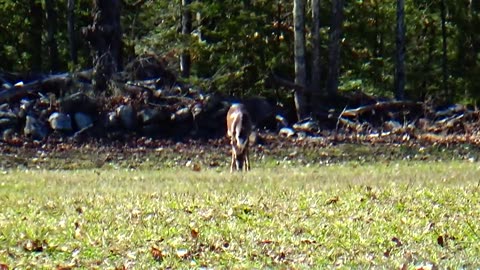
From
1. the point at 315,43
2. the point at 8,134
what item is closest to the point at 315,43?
the point at 315,43

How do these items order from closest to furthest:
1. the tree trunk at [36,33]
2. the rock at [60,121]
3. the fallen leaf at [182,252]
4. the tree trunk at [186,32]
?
the fallen leaf at [182,252], the rock at [60,121], the tree trunk at [186,32], the tree trunk at [36,33]

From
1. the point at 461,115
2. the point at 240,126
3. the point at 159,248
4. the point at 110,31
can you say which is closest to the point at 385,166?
the point at 240,126

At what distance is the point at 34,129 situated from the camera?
2603 centimetres

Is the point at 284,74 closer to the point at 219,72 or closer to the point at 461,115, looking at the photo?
the point at 219,72

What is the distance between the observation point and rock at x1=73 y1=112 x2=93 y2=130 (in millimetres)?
26502

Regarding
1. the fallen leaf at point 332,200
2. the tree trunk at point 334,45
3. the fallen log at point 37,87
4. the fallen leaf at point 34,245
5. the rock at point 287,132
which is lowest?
the fallen leaf at point 34,245

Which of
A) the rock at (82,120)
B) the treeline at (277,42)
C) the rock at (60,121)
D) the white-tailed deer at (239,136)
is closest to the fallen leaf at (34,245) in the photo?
the white-tailed deer at (239,136)

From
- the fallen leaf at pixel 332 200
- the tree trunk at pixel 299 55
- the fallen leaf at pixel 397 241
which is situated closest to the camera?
the fallen leaf at pixel 397 241

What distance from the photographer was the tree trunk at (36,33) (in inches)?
1729

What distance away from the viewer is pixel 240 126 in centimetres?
2270

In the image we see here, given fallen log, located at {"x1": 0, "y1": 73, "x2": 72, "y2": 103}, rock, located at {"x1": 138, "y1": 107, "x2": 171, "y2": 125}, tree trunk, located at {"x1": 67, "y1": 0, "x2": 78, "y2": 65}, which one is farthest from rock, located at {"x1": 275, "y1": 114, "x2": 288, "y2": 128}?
tree trunk, located at {"x1": 67, "y1": 0, "x2": 78, "y2": 65}

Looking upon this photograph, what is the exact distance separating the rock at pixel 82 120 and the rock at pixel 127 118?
0.71 m

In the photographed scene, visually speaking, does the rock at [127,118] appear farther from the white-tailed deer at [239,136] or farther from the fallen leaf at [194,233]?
the fallen leaf at [194,233]

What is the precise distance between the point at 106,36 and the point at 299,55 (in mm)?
5081
